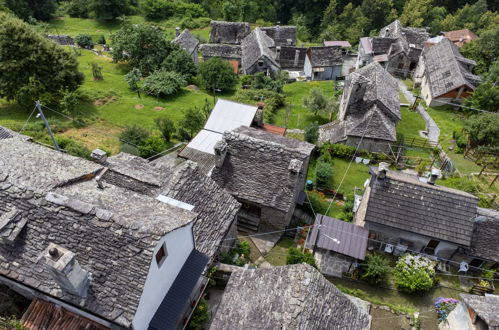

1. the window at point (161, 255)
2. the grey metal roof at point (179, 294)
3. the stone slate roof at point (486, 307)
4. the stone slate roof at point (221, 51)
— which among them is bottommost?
the stone slate roof at point (221, 51)

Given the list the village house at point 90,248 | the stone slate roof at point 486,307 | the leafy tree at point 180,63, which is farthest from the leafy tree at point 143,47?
the stone slate roof at point 486,307

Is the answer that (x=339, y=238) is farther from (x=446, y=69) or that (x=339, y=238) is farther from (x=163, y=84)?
(x=446, y=69)

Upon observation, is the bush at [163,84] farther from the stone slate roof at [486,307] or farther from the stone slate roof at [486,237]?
the stone slate roof at [486,307]

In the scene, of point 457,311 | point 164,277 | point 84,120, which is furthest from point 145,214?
point 84,120

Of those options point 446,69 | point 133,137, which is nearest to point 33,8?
point 133,137

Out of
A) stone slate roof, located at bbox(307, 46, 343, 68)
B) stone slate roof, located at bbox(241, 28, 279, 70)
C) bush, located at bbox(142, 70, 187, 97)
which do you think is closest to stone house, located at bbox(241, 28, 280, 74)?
stone slate roof, located at bbox(241, 28, 279, 70)
